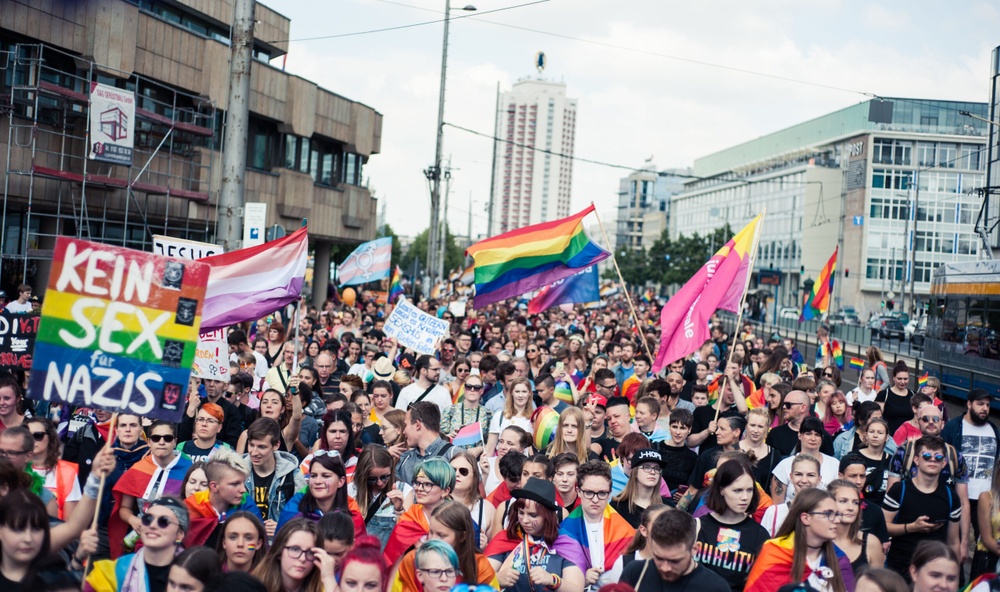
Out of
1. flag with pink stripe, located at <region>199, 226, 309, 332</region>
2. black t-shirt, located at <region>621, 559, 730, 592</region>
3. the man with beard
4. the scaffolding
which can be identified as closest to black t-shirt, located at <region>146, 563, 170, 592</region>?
black t-shirt, located at <region>621, 559, 730, 592</region>

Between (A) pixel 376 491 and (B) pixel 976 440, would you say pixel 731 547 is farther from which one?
(B) pixel 976 440

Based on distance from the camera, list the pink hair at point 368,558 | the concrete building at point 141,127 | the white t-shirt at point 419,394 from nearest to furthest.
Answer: the pink hair at point 368,558
the white t-shirt at point 419,394
the concrete building at point 141,127

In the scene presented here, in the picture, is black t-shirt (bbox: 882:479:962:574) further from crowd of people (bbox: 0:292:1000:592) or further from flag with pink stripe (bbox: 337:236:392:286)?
flag with pink stripe (bbox: 337:236:392:286)

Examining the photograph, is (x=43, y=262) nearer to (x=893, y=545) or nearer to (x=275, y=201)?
(x=275, y=201)

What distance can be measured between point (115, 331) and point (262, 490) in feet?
5.60

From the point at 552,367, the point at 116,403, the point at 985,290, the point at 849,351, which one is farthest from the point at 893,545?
the point at 849,351

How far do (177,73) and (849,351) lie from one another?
1321 inches

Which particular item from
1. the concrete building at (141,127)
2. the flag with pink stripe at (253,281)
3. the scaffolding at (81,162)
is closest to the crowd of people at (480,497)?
the flag with pink stripe at (253,281)

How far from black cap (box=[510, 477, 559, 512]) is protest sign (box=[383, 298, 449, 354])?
27.2 ft

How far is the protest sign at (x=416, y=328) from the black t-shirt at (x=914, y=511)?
7.69 m

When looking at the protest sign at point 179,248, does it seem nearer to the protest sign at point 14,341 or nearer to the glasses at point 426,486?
the protest sign at point 14,341

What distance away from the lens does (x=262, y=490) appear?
22.5 feet

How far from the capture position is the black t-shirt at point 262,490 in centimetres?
680

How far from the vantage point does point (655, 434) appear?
902 cm
